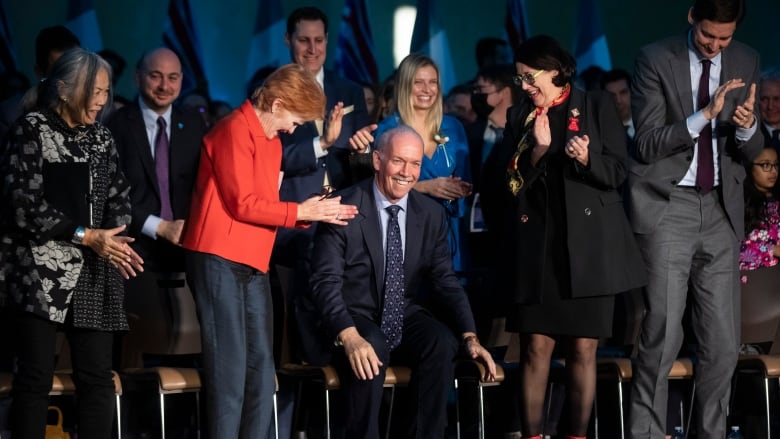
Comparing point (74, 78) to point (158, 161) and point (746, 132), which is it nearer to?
point (158, 161)

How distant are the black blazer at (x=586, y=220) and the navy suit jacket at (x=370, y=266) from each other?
25cm

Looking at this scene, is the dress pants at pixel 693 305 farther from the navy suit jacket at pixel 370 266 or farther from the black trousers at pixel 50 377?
the black trousers at pixel 50 377

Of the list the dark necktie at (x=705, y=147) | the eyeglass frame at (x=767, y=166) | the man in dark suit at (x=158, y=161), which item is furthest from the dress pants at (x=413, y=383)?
the eyeglass frame at (x=767, y=166)

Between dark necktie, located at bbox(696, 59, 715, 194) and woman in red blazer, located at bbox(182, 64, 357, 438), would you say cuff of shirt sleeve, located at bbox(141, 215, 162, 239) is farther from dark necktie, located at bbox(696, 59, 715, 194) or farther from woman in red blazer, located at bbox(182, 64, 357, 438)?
dark necktie, located at bbox(696, 59, 715, 194)

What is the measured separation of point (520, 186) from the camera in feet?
16.5

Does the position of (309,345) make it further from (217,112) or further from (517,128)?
(217,112)

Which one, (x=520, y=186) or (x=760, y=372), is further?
(x=760, y=372)

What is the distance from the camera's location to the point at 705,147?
5.20m

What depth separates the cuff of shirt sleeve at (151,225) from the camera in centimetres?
533

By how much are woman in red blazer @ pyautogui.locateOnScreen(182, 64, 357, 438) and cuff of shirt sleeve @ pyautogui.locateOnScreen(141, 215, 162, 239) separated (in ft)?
1.74

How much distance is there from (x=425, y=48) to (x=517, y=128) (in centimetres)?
447

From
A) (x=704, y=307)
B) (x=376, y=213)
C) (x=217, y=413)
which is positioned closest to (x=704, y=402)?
(x=704, y=307)

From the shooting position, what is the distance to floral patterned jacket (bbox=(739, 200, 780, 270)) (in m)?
6.02

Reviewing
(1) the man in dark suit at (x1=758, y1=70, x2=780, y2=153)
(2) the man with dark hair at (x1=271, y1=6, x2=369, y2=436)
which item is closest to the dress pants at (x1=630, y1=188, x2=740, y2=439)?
(2) the man with dark hair at (x1=271, y1=6, x2=369, y2=436)
